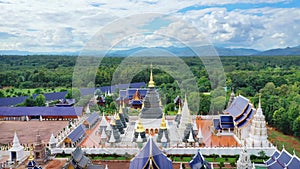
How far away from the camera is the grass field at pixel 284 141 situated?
18766 mm

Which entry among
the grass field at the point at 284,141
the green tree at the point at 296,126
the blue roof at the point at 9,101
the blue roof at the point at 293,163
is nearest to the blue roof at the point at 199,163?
the blue roof at the point at 293,163

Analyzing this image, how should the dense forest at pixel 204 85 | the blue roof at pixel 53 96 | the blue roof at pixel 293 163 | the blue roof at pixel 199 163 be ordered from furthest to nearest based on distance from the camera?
the blue roof at pixel 53 96 < the dense forest at pixel 204 85 < the blue roof at pixel 199 163 < the blue roof at pixel 293 163

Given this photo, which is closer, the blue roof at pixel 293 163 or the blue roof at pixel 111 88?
the blue roof at pixel 293 163

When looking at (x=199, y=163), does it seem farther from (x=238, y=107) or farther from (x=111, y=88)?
(x=111, y=88)

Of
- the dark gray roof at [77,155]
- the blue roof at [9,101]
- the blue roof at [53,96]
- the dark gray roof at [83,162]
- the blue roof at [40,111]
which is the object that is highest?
the blue roof at [53,96]

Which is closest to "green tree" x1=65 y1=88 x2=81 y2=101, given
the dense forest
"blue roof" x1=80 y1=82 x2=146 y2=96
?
"blue roof" x1=80 y1=82 x2=146 y2=96

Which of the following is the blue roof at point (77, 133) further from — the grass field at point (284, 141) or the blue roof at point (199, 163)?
the grass field at point (284, 141)

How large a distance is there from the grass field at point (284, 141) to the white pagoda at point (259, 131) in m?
1.40

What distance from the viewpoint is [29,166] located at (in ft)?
44.3

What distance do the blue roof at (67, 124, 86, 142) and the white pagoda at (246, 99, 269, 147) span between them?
11563 millimetres

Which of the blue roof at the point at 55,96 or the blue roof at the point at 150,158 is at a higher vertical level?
the blue roof at the point at 55,96

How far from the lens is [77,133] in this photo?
68.1 ft

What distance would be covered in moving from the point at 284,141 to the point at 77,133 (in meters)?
14.7

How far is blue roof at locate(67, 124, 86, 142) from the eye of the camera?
1959cm
